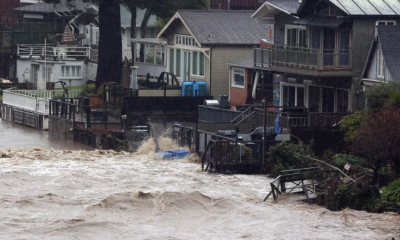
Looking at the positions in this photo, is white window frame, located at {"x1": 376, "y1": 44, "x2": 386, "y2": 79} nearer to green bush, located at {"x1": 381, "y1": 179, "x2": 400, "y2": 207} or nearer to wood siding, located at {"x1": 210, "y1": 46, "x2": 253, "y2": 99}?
green bush, located at {"x1": 381, "y1": 179, "x2": 400, "y2": 207}

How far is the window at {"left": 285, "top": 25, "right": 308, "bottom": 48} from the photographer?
149 feet

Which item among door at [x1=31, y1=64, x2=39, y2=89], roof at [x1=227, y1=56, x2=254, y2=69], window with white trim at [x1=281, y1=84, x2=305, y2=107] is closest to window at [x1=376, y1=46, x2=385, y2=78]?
window with white trim at [x1=281, y1=84, x2=305, y2=107]

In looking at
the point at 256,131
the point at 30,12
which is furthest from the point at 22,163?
the point at 30,12

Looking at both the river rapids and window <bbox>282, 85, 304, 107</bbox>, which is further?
window <bbox>282, 85, 304, 107</bbox>

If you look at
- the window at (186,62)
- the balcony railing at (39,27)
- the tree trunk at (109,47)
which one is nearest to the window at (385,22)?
the window at (186,62)

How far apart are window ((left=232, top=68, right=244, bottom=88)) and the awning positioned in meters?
8.42

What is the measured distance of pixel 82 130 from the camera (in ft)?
155

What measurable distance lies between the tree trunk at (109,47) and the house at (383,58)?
Result: 22847 millimetres

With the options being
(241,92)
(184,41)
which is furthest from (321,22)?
(184,41)

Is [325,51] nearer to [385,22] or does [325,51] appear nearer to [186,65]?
[385,22]

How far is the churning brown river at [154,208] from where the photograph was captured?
2620 cm

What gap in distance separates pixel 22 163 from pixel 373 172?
563 inches

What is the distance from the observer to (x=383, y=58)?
38.6 meters

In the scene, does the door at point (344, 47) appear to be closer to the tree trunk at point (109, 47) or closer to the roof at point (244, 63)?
the roof at point (244, 63)
